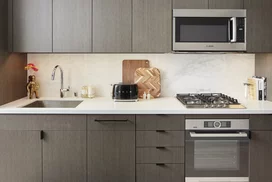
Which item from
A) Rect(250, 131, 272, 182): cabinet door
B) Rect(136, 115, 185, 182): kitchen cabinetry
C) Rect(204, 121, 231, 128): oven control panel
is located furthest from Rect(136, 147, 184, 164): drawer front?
Rect(250, 131, 272, 182): cabinet door

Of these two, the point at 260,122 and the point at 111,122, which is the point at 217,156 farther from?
the point at 111,122

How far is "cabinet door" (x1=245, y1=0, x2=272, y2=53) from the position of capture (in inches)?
118

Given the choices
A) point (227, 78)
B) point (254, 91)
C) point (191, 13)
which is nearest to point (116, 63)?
point (191, 13)

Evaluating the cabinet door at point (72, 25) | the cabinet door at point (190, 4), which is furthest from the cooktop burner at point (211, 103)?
the cabinet door at point (72, 25)

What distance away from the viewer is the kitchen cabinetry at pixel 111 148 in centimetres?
274

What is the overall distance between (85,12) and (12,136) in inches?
47.6

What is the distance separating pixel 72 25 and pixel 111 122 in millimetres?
946

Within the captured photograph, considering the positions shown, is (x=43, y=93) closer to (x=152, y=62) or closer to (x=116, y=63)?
(x=116, y=63)

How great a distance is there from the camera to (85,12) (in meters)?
3.03

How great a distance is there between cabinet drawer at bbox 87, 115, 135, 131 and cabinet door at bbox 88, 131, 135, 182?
0.13 feet

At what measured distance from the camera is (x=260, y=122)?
2748 millimetres

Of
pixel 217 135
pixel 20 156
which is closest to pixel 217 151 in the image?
pixel 217 135

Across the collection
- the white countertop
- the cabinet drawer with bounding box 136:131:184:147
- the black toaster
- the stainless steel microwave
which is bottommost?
the cabinet drawer with bounding box 136:131:184:147

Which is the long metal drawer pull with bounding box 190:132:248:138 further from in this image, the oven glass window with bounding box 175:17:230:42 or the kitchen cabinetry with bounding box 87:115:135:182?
the oven glass window with bounding box 175:17:230:42
